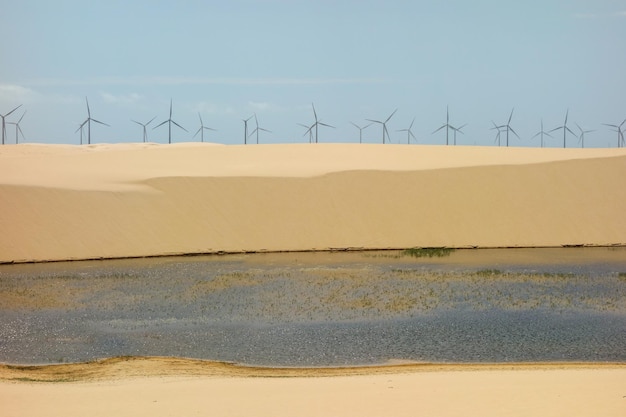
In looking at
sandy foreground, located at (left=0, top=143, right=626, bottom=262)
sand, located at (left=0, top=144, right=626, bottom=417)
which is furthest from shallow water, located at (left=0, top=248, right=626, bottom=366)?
sand, located at (left=0, top=144, right=626, bottom=417)

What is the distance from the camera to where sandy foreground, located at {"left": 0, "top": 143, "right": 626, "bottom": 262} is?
38094 mm

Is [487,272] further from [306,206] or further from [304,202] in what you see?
[304,202]

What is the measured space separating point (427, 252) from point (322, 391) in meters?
26.4

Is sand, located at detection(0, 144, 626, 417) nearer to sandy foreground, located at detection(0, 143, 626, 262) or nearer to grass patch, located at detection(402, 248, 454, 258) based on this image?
sandy foreground, located at detection(0, 143, 626, 262)

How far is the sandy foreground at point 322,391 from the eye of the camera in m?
10.2

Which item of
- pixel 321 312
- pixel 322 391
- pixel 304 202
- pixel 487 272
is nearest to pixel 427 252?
pixel 304 202

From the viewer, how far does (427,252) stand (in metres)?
37.6

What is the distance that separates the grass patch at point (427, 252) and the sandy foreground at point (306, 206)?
1.12 metres

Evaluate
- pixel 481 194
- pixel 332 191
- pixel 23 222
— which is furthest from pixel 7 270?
pixel 481 194

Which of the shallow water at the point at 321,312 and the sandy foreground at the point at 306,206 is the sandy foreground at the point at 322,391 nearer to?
the shallow water at the point at 321,312

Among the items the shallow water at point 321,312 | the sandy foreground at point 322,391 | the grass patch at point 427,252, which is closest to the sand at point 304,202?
the grass patch at point 427,252

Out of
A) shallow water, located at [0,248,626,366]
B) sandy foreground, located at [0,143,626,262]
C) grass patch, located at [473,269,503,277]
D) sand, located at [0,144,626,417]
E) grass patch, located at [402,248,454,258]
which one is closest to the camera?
shallow water, located at [0,248,626,366]

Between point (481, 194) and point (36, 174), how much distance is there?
21751 mm

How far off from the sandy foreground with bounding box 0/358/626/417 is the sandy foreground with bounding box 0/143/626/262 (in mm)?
22307
